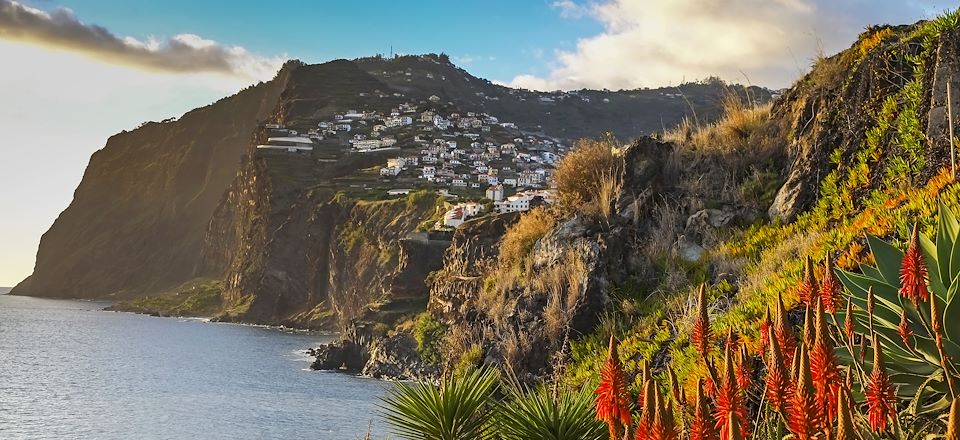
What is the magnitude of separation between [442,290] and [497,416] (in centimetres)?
4981

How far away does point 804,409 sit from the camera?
2.74m

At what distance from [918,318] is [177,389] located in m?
61.6

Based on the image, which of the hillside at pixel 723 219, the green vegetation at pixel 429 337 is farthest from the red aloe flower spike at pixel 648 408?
the green vegetation at pixel 429 337

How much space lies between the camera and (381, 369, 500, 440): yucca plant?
7.46 metres

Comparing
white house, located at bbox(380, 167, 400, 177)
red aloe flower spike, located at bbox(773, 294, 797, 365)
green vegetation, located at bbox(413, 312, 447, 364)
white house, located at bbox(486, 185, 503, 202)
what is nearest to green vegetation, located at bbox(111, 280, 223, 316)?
white house, located at bbox(380, 167, 400, 177)

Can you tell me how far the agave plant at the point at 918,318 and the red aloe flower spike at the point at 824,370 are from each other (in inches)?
45.4

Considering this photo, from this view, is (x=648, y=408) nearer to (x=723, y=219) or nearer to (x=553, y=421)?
(x=553, y=421)

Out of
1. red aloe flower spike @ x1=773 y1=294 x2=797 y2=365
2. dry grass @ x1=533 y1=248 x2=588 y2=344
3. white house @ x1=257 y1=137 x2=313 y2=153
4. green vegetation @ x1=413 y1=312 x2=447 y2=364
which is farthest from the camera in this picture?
white house @ x1=257 y1=137 x2=313 y2=153

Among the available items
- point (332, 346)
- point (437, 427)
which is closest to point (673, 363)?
point (437, 427)

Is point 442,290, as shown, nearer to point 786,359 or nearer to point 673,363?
point 673,363

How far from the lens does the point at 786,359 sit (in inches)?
147

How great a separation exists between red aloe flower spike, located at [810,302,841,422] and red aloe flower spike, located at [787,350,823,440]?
8.3 inches

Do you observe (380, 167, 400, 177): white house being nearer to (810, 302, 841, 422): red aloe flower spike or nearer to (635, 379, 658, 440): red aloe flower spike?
(635, 379, 658, 440): red aloe flower spike

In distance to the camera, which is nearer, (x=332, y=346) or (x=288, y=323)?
(x=332, y=346)
